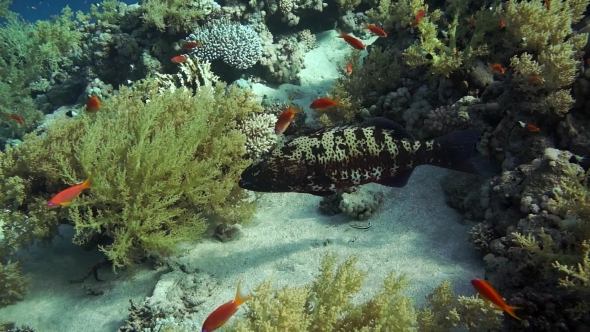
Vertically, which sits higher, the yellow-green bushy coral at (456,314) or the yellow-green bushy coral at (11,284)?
the yellow-green bushy coral at (11,284)

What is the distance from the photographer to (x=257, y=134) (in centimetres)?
607

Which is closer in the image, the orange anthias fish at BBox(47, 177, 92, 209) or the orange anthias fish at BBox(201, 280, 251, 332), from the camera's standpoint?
the orange anthias fish at BBox(201, 280, 251, 332)

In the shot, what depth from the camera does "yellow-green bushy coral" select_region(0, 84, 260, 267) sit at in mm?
4223

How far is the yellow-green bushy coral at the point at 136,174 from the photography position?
13.9 ft

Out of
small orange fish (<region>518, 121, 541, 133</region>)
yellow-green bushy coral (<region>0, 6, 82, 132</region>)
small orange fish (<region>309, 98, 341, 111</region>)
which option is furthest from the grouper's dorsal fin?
yellow-green bushy coral (<region>0, 6, 82, 132</region>)

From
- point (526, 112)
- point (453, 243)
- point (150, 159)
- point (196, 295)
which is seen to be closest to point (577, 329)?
point (453, 243)

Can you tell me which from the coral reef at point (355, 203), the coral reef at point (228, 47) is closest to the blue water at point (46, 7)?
the coral reef at point (228, 47)

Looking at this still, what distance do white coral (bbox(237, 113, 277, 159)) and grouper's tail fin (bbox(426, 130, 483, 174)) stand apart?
294 cm

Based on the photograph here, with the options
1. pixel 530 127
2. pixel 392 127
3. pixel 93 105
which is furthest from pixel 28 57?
pixel 530 127

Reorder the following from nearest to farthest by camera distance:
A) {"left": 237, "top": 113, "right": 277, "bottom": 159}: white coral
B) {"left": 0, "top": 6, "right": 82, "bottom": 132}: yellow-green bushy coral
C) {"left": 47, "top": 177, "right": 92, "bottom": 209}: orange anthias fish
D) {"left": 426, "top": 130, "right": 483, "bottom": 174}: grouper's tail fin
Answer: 1. {"left": 47, "top": 177, "right": 92, "bottom": 209}: orange anthias fish
2. {"left": 426, "top": 130, "right": 483, "bottom": 174}: grouper's tail fin
3. {"left": 237, "top": 113, "right": 277, "bottom": 159}: white coral
4. {"left": 0, "top": 6, "right": 82, "bottom": 132}: yellow-green bushy coral

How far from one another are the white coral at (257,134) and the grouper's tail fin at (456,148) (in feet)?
9.65

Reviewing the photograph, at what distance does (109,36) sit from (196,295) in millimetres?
8224

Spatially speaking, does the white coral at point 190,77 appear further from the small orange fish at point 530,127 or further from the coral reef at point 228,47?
the small orange fish at point 530,127

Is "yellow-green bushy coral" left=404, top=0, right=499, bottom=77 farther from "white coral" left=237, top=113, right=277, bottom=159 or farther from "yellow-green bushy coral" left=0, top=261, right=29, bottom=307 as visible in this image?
"yellow-green bushy coral" left=0, top=261, right=29, bottom=307
